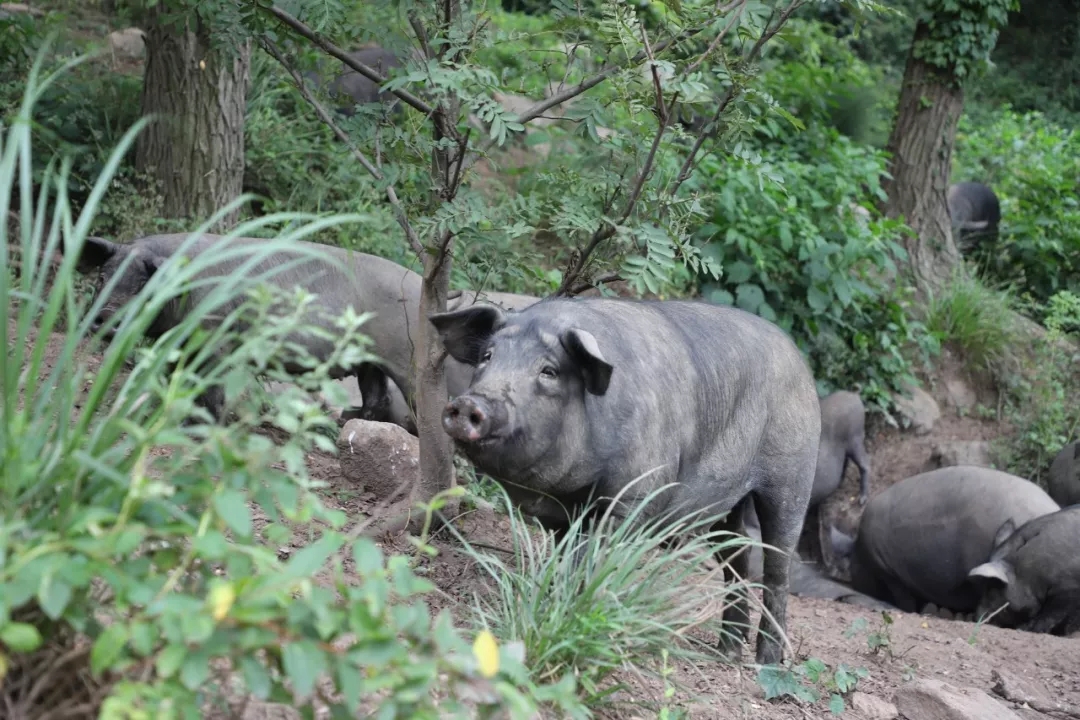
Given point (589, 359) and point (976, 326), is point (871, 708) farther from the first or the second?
point (976, 326)

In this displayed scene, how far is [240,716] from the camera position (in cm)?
231

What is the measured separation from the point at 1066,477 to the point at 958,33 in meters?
4.03

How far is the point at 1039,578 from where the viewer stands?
736 centimetres

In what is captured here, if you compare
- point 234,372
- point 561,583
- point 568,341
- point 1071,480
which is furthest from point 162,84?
point 1071,480

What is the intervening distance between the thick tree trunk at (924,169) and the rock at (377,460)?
692cm

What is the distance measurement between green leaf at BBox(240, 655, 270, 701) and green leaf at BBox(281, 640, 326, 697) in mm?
50

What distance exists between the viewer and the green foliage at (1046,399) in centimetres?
972

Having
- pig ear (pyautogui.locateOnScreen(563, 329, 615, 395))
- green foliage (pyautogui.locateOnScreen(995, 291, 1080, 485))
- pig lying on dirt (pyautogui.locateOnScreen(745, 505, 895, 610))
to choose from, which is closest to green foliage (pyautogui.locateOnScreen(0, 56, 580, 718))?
pig ear (pyautogui.locateOnScreen(563, 329, 615, 395))

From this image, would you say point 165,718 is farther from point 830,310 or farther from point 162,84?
point 830,310

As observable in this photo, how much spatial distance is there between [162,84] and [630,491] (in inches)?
202

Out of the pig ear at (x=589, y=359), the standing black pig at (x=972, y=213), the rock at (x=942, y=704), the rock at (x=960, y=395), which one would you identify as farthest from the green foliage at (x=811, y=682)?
the standing black pig at (x=972, y=213)

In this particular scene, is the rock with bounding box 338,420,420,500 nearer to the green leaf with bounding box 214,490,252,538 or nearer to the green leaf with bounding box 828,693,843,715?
the green leaf with bounding box 828,693,843,715

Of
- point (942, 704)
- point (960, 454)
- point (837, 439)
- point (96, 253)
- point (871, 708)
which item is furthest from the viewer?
point (960, 454)

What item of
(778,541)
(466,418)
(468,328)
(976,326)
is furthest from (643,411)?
(976,326)
